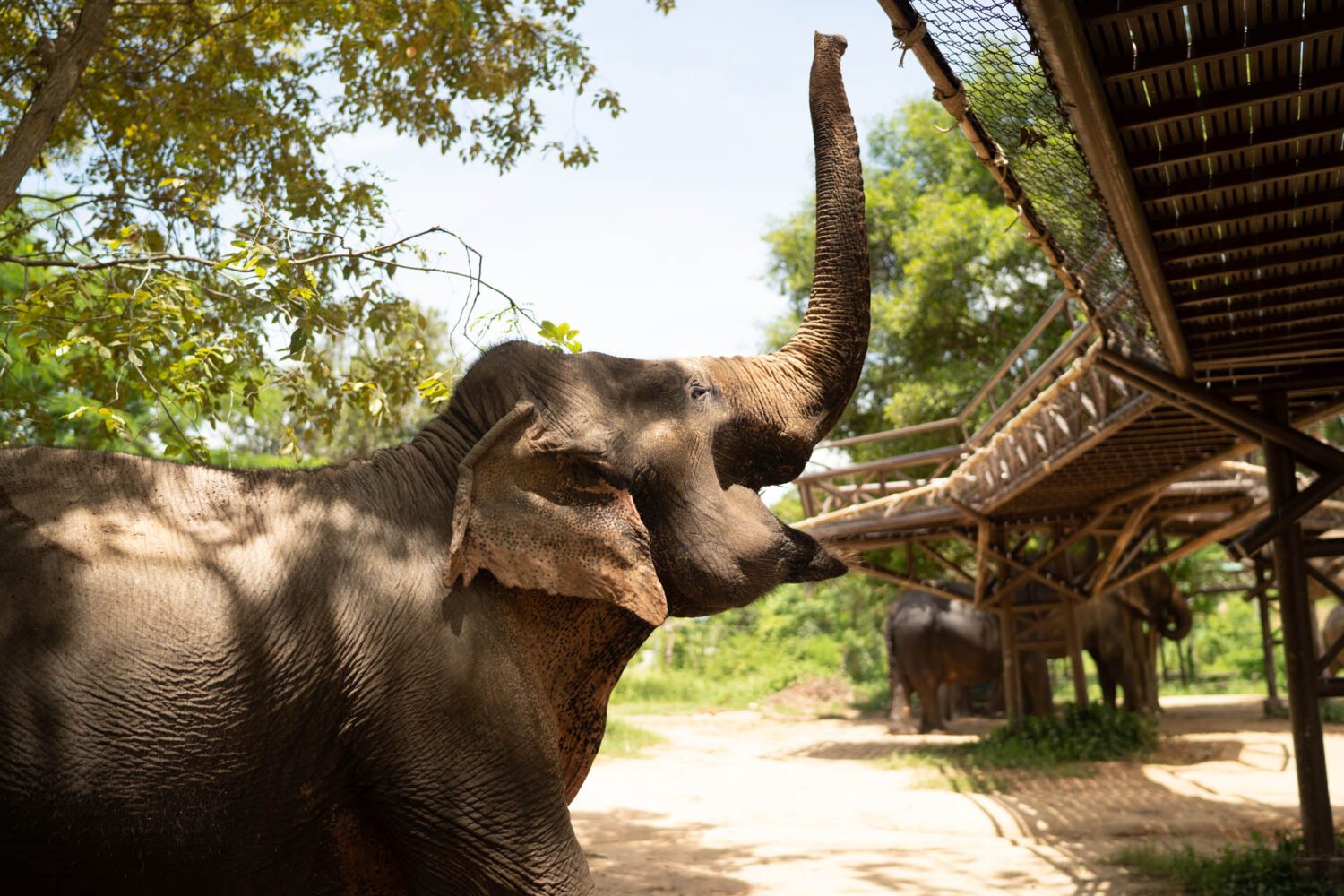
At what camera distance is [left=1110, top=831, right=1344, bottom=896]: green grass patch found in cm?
659

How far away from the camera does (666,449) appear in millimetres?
3268

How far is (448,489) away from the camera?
3.22 meters

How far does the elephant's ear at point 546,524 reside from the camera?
9.66 ft

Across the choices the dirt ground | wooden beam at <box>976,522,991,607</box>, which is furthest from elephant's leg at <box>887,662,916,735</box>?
wooden beam at <box>976,522,991,607</box>

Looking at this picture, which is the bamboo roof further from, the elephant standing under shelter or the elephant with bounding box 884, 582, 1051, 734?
the elephant with bounding box 884, 582, 1051, 734

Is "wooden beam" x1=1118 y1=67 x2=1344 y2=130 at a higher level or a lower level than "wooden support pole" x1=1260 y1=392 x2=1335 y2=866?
higher

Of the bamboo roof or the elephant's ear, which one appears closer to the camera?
the elephant's ear

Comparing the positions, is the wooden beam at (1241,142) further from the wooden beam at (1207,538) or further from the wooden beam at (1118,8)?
the wooden beam at (1207,538)

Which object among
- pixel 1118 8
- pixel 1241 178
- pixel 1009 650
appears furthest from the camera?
pixel 1009 650

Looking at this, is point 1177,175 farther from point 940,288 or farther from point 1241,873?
point 940,288

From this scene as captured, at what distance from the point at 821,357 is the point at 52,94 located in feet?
13.7

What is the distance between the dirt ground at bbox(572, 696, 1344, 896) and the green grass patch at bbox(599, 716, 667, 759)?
1.26 feet

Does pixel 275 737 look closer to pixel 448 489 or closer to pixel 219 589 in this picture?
pixel 219 589

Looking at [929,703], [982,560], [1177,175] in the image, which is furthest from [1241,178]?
[929,703]
